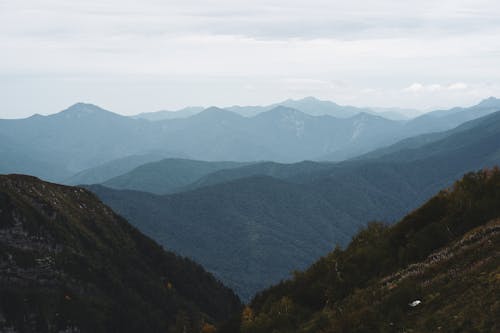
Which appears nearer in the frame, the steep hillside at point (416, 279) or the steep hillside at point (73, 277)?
the steep hillside at point (416, 279)

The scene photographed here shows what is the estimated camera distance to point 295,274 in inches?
2477

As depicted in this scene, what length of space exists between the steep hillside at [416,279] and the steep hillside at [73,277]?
3180 inches

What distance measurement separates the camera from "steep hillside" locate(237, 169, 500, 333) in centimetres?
2762

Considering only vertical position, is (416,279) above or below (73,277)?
above

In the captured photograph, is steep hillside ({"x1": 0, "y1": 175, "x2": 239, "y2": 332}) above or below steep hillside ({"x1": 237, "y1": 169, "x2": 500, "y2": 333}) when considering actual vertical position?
below

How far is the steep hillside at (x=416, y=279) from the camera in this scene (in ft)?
90.6

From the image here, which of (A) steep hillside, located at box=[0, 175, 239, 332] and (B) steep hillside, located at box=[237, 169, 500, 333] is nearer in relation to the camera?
(B) steep hillside, located at box=[237, 169, 500, 333]

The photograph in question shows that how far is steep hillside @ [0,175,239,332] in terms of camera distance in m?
138

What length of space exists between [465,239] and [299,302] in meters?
18.7

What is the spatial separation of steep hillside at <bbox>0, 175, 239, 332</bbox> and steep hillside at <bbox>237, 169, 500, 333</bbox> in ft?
265

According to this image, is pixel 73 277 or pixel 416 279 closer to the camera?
pixel 416 279

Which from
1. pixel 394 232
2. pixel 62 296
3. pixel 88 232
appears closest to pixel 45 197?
pixel 88 232

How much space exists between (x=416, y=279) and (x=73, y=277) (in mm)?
140030

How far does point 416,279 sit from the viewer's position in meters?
34.9
